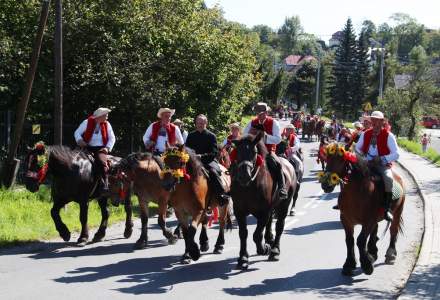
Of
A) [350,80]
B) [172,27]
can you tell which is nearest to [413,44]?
[350,80]

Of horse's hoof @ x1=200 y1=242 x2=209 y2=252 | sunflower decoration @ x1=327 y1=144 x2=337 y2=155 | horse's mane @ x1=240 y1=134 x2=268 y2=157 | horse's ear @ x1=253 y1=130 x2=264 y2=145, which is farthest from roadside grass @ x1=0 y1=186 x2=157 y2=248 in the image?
sunflower decoration @ x1=327 y1=144 x2=337 y2=155

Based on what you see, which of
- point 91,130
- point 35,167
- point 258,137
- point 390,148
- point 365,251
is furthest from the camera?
point 91,130

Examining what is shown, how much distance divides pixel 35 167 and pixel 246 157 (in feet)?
13.0

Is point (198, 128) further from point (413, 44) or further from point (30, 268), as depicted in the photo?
point (413, 44)

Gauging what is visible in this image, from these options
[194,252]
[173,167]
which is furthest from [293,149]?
[173,167]

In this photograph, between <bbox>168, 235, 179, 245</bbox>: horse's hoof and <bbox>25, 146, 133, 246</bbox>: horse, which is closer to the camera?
<bbox>25, 146, 133, 246</bbox>: horse

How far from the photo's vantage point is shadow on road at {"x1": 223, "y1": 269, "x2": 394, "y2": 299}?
29.4 ft

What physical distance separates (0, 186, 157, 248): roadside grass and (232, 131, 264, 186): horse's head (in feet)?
15.9

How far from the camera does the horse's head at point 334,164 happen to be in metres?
9.50

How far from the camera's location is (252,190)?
10.2 m

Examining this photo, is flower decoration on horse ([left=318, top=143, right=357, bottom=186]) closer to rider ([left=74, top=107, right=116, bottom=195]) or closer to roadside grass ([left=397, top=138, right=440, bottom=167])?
rider ([left=74, top=107, right=116, bottom=195])

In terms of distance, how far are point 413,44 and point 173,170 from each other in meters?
188

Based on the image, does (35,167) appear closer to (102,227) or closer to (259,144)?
(102,227)

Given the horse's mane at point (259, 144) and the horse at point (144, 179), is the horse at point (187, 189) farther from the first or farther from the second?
the horse's mane at point (259, 144)
